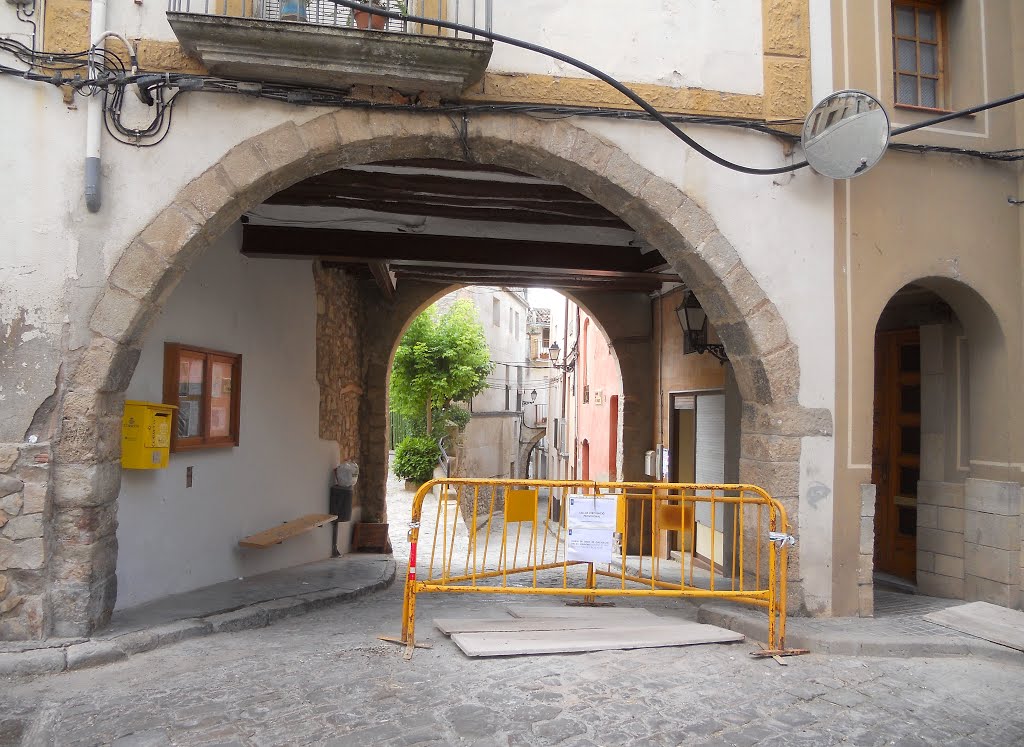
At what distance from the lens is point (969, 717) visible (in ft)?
12.5

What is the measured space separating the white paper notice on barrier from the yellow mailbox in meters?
2.80

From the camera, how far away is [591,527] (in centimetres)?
516

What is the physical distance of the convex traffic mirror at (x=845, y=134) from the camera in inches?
199

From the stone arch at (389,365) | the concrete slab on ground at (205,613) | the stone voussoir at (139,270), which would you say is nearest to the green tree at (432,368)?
the stone arch at (389,365)

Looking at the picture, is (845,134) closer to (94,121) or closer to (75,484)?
(94,121)

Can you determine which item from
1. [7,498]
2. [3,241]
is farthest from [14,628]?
[3,241]

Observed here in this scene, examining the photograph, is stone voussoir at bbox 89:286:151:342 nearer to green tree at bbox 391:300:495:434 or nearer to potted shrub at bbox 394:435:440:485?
potted shrub at bbox 394:435:440:485

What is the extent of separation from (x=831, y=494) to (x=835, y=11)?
3404 mm

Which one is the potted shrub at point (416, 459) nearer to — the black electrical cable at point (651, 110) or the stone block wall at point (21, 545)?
the stone block wall at point (21, 545)

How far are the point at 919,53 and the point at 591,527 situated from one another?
14.3 ft

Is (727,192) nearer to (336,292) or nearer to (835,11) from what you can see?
(835,11)

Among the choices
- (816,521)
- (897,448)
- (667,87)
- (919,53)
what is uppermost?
(919,53)

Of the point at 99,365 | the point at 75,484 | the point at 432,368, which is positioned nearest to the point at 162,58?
the point at 99,365

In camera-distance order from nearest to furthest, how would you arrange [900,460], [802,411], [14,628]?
[14,628]
[802,411]
[900,460]
